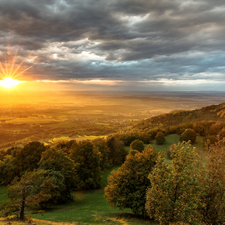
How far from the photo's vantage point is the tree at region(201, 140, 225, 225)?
1473 centimetres

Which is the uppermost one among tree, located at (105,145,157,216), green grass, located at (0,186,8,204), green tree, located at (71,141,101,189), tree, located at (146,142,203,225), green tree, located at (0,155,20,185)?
tree, located at (146,142,203,225)

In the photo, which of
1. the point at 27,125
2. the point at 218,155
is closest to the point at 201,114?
the point at 218,155

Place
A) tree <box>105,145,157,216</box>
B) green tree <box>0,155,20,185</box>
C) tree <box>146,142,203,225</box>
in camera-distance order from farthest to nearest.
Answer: green tree <box>0,155,20,185</box>
tree <box>105,145,157,216</box>
tree <box>146,142,203,225</box>

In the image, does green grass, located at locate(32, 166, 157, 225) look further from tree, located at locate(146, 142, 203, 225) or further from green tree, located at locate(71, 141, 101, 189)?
tree, located at locate(146, 142, 203, 225)

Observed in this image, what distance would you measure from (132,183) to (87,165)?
20.1 m

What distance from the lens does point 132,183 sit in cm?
2216

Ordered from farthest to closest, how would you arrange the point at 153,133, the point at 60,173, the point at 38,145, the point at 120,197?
the point at 153,133 < the point at 38,145 < the point at 60,173 < the point at 120,197

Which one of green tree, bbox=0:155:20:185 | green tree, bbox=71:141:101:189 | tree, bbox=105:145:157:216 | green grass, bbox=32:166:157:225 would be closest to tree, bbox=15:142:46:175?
green tree, bbox=0:155:20:185

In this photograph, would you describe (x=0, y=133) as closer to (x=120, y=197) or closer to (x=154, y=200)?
(x=120, y=197)

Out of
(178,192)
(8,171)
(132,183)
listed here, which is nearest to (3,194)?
(8,171)

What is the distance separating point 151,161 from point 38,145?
34456 millimetres

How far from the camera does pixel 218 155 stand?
16.9 m

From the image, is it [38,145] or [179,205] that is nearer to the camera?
[179,205]

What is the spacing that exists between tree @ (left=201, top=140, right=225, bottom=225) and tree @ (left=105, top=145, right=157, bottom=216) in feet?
24.2
